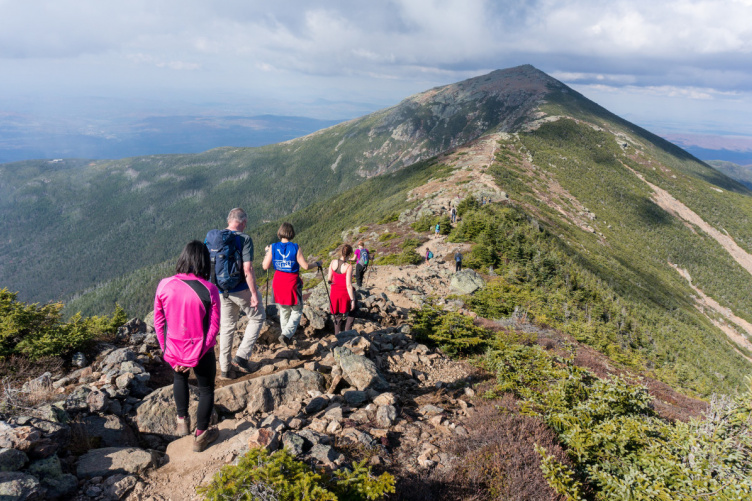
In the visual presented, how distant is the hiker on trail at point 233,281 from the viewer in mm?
5789

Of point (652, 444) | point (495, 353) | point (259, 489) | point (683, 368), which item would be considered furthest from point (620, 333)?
point (259, 489)

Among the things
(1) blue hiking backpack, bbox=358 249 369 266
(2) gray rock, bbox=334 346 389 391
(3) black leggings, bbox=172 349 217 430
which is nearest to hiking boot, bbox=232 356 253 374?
(2) gray rock, bbox=334 346 389 391

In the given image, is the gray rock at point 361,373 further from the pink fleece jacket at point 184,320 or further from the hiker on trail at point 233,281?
the pink fleece jacket at point 184,320

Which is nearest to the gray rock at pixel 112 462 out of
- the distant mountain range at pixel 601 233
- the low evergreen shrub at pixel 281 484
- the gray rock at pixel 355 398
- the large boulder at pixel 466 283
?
the low evergreen shrub at pixel 281 484

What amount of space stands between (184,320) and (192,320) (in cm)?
10

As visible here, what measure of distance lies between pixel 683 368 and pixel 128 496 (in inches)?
888

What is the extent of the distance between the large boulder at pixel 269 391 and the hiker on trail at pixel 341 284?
2.17 m

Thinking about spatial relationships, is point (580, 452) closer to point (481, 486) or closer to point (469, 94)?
point (481, 486)

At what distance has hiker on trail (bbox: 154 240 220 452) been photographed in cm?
421

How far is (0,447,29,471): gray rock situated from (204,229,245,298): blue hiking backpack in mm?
3047

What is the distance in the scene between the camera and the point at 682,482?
3500 mm

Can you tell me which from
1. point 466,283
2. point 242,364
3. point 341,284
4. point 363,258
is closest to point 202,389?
point 242,364

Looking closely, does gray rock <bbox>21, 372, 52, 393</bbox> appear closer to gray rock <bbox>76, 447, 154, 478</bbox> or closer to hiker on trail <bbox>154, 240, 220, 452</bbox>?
gray rock <bbox>76, 447, 154, 478</bbox>

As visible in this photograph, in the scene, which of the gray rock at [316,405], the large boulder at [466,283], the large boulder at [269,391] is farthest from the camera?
the large boulder at [466,283]
